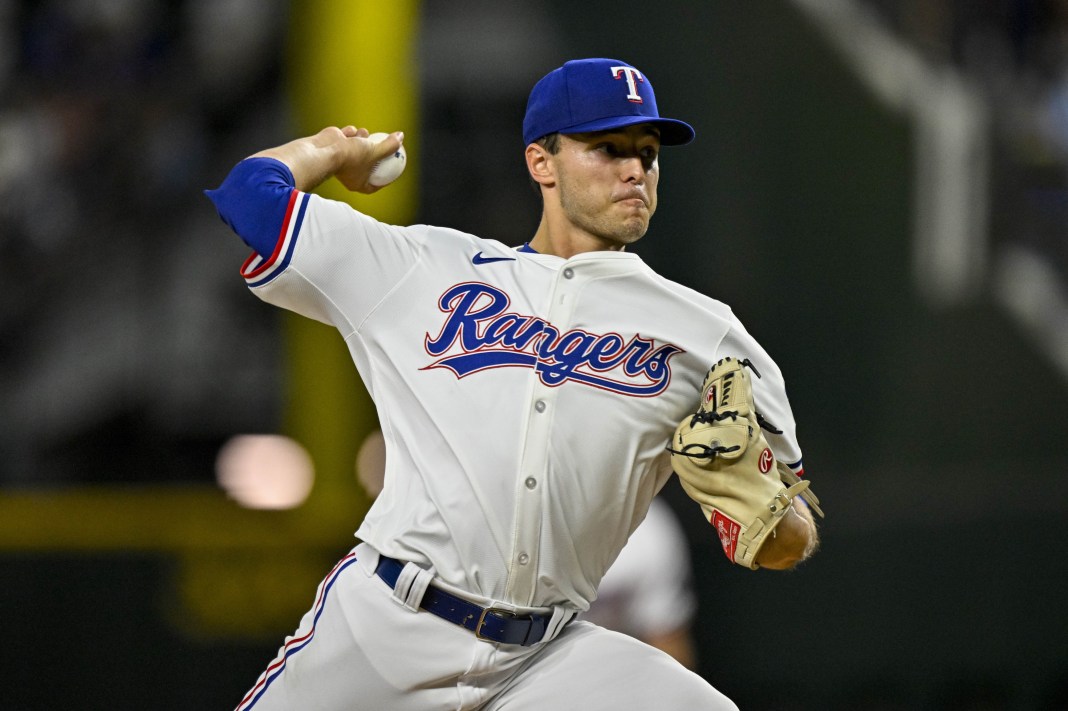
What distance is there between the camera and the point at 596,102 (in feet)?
9.18

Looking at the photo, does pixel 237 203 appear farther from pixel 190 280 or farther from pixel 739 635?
pixel 190 280

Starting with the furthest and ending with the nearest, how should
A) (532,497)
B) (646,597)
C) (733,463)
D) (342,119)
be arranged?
(342,119) → (646,597) → (532,497) → (733,463)

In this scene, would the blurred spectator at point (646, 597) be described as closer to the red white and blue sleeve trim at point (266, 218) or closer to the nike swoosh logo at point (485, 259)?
the nike swoosh logo at point (485, 259)

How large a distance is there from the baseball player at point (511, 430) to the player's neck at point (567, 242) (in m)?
0.04

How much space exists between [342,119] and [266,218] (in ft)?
11.7

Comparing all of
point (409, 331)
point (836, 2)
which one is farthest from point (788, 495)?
point (836, 2)

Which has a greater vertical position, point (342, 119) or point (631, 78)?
point (631, 78)

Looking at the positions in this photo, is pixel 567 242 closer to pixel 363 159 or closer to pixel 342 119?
pixel 363 159

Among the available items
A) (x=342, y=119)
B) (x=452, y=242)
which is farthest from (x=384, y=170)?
(x=342, y=119)

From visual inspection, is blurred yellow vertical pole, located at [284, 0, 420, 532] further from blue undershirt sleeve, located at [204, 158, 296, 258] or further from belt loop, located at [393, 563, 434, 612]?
belt loop, located at [393, 563, 434, 612]

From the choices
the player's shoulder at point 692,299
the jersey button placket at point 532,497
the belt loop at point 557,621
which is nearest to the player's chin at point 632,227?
the player's shoulder at point 692,299

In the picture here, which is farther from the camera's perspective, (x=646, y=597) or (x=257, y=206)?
(x=646, y=597)

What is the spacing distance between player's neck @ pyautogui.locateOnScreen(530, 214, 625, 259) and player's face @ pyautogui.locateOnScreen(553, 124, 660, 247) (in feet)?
0.05

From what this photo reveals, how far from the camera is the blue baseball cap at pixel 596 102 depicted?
279 centimetres
